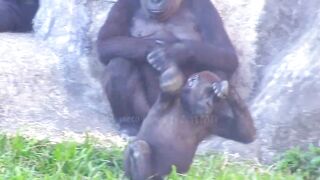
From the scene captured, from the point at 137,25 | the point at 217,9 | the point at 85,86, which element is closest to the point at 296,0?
the point at 217,9

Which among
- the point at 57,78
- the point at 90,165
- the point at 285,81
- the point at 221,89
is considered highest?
the point at 221,89

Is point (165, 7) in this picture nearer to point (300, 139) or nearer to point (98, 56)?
point (98, 56)

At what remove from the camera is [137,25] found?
6145 mm

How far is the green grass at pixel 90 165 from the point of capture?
4.79 m

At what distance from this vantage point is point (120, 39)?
6000mm

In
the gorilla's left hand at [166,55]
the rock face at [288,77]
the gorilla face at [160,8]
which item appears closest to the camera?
the gorilla's left hand at [166,55]

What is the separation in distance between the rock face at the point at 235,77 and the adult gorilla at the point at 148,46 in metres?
0.22

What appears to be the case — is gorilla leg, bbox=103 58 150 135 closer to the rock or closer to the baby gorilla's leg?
the rock

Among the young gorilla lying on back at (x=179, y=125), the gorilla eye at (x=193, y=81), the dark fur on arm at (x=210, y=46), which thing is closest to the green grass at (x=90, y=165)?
the young gorilla lying on back at (x=179, y=125)

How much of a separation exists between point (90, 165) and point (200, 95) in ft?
2.23

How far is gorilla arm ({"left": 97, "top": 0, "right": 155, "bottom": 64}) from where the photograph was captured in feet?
19.5

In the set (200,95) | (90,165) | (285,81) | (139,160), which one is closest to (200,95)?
(200,95)

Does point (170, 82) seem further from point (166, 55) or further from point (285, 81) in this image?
point (285, 81)

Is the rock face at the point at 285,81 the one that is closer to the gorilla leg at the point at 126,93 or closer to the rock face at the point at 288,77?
the rock face at the point at 288,77
